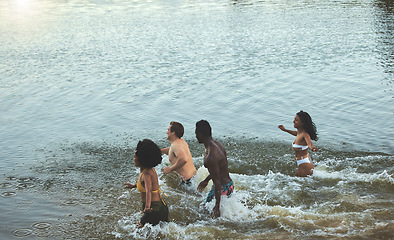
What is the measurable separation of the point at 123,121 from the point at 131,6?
29.8 meters

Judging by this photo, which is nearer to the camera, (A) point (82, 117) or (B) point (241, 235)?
(B) point (241, 235)

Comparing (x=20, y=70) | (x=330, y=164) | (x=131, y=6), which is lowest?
Result: (x=330, y=164)

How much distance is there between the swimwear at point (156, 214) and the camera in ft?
22.6

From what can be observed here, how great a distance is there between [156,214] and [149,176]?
70 cm

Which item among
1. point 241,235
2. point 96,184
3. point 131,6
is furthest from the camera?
point 131,6

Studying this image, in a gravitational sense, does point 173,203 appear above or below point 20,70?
below

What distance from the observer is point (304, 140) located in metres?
9.33

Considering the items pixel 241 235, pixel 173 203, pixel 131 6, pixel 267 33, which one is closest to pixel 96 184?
pixel 173 203

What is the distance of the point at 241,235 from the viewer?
24.1ft

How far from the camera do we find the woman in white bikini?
921 cm

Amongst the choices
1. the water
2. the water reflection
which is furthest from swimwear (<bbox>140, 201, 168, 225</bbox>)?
the water reflection

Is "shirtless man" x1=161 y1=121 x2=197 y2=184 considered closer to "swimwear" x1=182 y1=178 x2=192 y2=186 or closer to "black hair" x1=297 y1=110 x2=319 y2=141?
"swimwear" x1=182 y1=178 x2=192 y2=186

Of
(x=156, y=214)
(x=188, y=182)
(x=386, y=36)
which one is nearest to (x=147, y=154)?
(x=156, y=214)

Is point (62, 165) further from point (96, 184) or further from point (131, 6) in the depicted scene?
point (131, 6)
